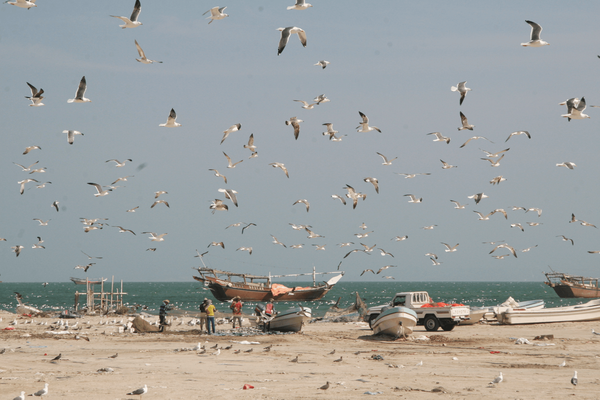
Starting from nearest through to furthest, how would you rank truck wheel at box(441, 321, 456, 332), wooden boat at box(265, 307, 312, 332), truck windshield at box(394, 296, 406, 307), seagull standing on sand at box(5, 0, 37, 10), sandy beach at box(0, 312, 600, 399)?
sandy beach at box(0, 312, 600, 399), seagull standing on sand at box(5, 0, 37, 10), wooden boat at box(265, 307, 312, 332), truck wheel at box(441, 321, 456, 332), truck windshield at box(394, 296, 406, 307)

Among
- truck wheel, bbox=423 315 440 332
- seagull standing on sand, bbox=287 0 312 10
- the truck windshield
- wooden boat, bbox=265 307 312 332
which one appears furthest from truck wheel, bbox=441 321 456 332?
seagull standing on sand, bbox=287 0 312 10

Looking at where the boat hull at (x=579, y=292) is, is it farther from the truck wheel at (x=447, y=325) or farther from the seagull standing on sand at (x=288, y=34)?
the seagull standing on sand at (x=288, y=34)

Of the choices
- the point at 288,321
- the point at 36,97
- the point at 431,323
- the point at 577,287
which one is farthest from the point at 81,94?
the point at 577,287

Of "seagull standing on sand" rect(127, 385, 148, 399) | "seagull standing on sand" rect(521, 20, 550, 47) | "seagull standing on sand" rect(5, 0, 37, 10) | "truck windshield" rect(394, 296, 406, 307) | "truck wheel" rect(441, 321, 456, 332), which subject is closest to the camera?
"seagull standing on sand" rect(127, 385, 148, 399)

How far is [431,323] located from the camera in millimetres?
25156

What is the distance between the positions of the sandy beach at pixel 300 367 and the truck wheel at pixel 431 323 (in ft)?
6.01

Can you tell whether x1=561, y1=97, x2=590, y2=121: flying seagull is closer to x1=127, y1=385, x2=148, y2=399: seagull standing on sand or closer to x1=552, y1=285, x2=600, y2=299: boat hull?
x1=127, y1=385, x2=148, y2=399: seagull standing on sand

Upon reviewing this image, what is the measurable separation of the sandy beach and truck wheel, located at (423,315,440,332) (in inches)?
72.1

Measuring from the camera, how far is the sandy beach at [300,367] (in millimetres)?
11734

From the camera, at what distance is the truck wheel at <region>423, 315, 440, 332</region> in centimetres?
2503

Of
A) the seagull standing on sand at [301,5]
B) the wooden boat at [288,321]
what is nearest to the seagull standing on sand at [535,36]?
the seagull standing on sand at [301,5]

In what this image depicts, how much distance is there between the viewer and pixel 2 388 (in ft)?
38.3

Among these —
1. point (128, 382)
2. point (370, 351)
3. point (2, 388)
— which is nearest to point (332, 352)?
point (370, 351)

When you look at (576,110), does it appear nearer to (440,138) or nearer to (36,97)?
(440,138)
